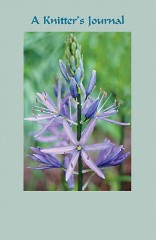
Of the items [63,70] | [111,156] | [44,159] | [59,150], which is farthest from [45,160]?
[63,70]

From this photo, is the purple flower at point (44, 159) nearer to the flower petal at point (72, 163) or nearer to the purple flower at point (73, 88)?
the flower petal at point (72, 163)

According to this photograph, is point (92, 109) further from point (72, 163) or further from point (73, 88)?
point (72, 163)

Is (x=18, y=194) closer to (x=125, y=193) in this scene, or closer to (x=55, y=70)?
(x=125, y=193)

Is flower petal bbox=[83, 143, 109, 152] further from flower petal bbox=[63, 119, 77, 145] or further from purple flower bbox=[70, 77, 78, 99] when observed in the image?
purple flower bbox=[70, 77, 78, 99]

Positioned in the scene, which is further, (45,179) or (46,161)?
(45,179)

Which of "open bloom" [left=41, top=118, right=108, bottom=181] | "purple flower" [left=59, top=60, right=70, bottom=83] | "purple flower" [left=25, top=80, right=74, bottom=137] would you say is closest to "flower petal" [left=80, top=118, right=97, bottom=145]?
"open bloom" [left=41, top=118, right=108, bottom=181]
